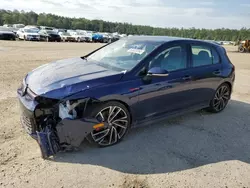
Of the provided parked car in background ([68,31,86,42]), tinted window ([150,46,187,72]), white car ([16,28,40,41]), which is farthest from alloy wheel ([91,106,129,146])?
parked car in background ([68,31,86,42])

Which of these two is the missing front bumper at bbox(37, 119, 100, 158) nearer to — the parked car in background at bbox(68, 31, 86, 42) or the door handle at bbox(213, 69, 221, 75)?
the door handle at bbox(213, 69, 221, 75)

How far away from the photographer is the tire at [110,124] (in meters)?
3.35

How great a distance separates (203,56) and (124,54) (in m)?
1.73

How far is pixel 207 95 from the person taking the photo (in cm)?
489

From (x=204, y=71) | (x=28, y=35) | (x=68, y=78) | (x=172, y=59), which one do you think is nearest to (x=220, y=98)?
(x=204, y=71)

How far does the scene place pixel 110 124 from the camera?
3496 mm

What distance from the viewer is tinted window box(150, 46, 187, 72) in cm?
393

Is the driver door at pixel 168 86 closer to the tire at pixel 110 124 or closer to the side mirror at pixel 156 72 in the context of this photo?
the side mirror at pixel 156 72

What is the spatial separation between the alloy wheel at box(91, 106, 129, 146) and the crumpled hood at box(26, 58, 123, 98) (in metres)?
0.44

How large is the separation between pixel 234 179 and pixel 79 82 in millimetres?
2434

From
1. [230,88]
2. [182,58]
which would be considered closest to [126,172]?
[182,58]

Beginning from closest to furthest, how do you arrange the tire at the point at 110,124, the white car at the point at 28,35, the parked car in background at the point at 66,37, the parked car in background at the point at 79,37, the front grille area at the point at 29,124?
1. the front grille area at the point at 29,124
2. the tire at the point at 110,124
3. the white car at the point at 28,35
4. the parked car in background at the point at 66,37
5. the parked car in background at the point at 79,37

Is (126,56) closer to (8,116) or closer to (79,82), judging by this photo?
(79,82)

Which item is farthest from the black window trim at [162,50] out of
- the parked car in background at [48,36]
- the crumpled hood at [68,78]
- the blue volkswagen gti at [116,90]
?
the parked car in background at [48,36]
